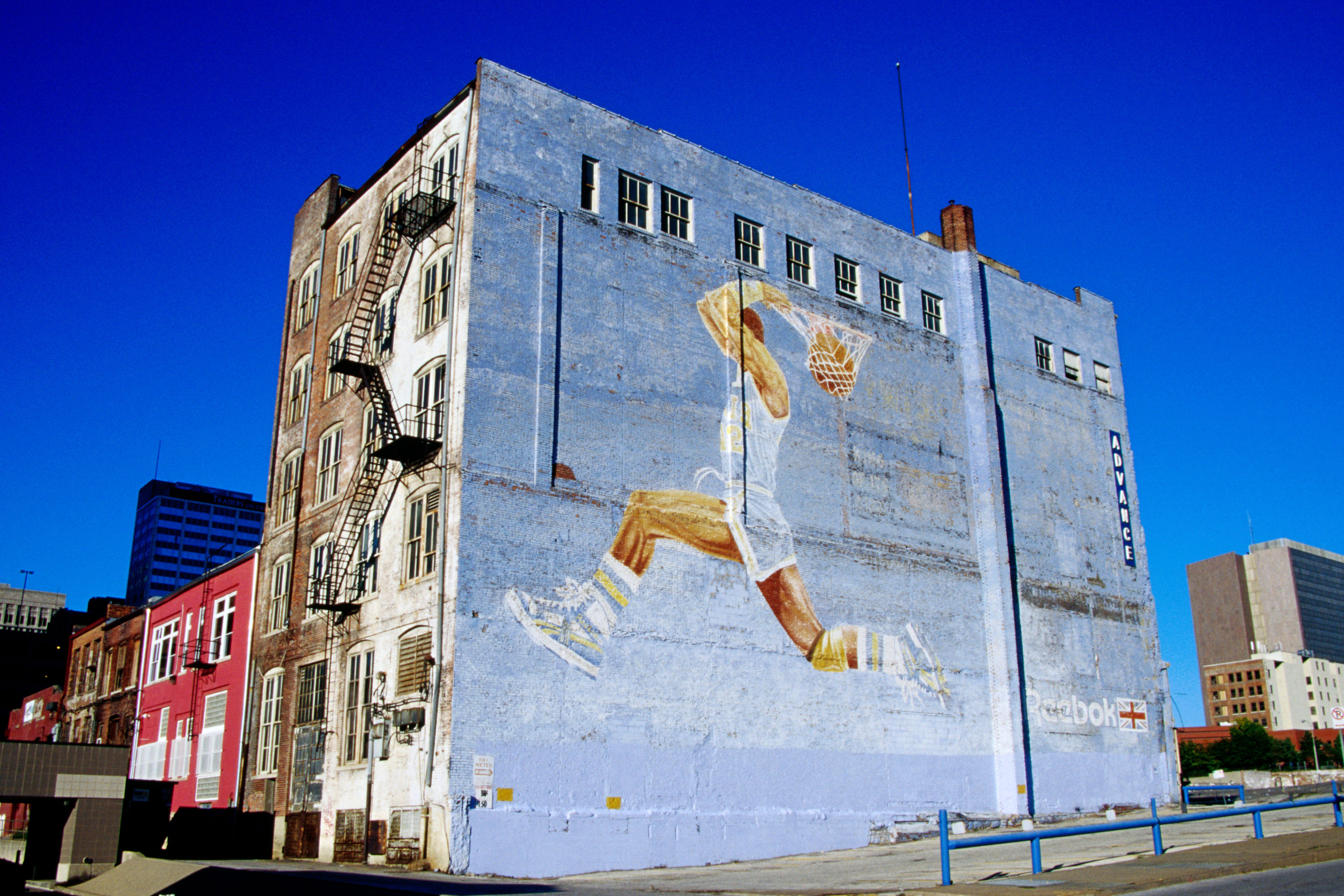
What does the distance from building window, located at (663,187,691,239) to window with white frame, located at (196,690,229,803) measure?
20.1 meters

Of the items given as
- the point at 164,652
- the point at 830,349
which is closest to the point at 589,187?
the point at 830,349

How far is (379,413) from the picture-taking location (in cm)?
3053

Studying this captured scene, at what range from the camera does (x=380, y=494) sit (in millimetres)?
29781

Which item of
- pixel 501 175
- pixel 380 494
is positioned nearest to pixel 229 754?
pixel 380 494

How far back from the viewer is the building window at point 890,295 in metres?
37.8

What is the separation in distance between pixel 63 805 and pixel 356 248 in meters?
17.7

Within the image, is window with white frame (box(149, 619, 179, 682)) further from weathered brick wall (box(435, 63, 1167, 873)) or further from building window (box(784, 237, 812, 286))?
building window (box(784, 237, 812, 286))

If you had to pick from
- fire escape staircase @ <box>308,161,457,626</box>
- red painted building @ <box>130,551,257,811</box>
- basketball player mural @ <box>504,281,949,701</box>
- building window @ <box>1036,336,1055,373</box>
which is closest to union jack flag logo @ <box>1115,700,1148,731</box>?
basketball player mural @ <box>504,281,949,701</box>

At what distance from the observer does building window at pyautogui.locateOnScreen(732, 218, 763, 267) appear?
111 ft

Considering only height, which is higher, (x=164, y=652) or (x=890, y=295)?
(x=890, y=295)

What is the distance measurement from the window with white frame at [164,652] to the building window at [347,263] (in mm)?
14601

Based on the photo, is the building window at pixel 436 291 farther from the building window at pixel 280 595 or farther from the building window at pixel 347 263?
the building window at pixel 280 595

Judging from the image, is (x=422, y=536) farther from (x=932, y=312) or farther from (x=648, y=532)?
(x=932, y=312)

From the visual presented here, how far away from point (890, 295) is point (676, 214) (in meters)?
9.22
